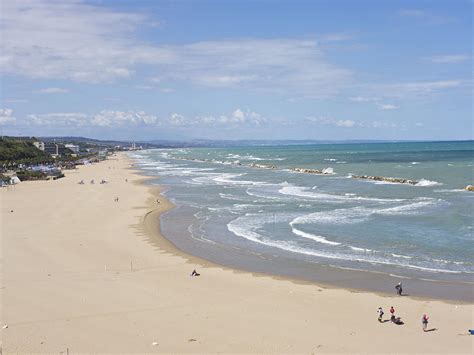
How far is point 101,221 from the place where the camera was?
3928cm

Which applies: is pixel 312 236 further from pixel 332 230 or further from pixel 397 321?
pixel 397 321

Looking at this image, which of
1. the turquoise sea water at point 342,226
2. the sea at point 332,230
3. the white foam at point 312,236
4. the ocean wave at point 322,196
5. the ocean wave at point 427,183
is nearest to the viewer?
the sea at point 332,230

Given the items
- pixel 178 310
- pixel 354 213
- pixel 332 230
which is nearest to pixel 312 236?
pixel 332 230

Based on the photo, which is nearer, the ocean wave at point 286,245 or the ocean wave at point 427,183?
the ocean wave at point 286,245

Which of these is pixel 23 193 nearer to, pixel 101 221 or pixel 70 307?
pixel 101 221

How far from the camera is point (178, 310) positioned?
62.6ft

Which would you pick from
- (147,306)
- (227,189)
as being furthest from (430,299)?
(227,189)

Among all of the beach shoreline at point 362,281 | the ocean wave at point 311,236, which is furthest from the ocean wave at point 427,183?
the beach shoreline at point 362,281

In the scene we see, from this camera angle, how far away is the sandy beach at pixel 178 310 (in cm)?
1609

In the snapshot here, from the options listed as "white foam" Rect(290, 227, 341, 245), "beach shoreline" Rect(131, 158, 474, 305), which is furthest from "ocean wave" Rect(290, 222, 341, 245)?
"beach shoreline" Rect(131, 158, 474, 305)

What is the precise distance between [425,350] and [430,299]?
16.1ft

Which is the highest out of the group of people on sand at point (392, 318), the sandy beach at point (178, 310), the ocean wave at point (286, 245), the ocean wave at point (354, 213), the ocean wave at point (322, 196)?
the ocean wave at point (322, 196)

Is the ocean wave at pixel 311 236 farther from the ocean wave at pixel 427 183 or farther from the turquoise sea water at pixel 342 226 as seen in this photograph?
the ocean wave at pixel 427 183

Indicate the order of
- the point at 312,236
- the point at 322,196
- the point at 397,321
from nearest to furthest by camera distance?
the point at 397,321 < the point at 312,236 < the point at 322,196
